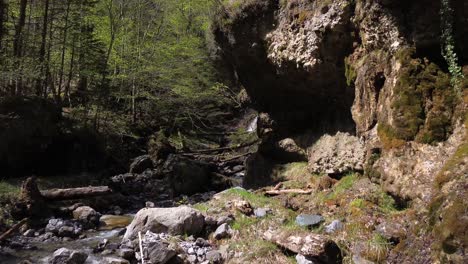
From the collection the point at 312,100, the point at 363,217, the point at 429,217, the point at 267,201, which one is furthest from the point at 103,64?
the point at 429,217

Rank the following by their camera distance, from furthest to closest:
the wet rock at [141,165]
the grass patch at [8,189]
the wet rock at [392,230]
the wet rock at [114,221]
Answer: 1. the wet rock at [141,165]
2. the grass patch at [8,189]
3. the wet rock at [114,221]
4. the wet rock at [392,230]

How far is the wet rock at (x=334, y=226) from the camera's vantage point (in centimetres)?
681

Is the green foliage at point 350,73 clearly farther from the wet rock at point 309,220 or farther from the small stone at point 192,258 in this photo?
the small stone at point 192,258

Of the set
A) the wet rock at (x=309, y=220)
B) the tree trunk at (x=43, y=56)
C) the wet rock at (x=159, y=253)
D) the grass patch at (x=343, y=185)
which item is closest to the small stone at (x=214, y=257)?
the wet rock at (x=159, y=253)

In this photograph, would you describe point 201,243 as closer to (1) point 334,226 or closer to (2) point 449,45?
(1) point 334,226

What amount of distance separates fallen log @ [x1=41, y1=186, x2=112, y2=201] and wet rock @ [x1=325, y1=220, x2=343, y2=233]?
692cm

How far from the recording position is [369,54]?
9094 millimetres

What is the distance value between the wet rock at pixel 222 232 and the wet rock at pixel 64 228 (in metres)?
3.70

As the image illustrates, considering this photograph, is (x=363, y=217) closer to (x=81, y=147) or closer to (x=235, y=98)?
(x=81, y=147)

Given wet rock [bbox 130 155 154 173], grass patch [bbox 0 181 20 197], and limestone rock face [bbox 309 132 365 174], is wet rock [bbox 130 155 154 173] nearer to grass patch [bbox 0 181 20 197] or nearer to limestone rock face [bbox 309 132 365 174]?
grass patch [bbox 0 181 20 197]

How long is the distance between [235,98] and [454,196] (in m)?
17.6

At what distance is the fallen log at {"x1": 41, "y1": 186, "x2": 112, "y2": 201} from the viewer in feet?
36.2

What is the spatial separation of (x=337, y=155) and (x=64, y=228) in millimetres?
6923

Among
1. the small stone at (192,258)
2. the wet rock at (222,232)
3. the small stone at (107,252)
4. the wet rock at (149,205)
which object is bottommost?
the wet rock at (149,205)
